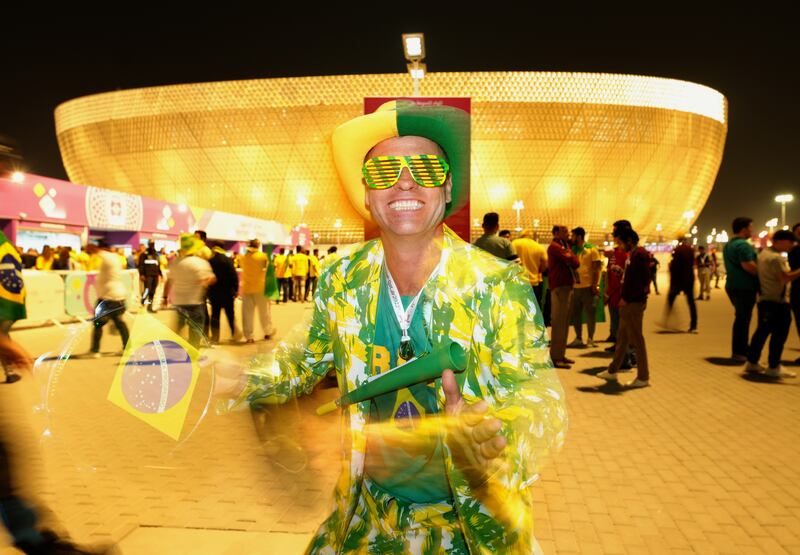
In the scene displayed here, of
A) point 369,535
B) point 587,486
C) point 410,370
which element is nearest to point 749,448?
point 587,486

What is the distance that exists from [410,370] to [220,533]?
299 centimetres

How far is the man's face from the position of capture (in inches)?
65.3

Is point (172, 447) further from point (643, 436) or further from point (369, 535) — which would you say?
point (643, 436)

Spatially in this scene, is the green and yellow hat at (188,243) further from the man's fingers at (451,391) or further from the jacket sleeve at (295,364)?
the man's fingers at (451,391)

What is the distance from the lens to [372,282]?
1652 millimetres

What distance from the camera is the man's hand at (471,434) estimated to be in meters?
1.15

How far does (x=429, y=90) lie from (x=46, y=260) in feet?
200

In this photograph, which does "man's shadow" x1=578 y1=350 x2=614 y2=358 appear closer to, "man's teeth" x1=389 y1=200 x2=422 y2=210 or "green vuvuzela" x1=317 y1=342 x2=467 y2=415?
"man's teeth" x1=389 y1=200 x2=422 y2=210

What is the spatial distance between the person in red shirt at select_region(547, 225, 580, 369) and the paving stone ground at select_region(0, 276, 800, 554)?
2.61 meters

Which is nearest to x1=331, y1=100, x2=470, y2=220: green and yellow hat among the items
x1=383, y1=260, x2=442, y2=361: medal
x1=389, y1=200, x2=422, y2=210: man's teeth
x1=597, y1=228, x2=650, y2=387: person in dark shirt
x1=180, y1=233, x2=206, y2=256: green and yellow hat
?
x1=389, y1=200, x2=422, y2=210: man's teeth

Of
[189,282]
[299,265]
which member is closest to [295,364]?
[189,282]

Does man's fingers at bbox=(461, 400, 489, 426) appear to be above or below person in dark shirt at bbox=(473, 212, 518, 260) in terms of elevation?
below

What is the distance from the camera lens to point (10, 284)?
4238 mm

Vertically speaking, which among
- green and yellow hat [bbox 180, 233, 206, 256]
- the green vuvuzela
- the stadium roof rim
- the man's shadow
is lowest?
the man's shadow
